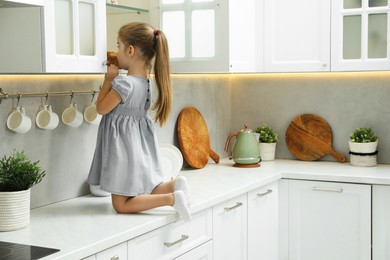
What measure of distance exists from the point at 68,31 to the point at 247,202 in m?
1.37

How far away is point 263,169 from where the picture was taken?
379 cm

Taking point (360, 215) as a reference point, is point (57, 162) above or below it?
above

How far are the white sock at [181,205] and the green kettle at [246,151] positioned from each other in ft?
4.15

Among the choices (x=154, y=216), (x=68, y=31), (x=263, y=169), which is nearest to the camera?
(x=68, y=31)

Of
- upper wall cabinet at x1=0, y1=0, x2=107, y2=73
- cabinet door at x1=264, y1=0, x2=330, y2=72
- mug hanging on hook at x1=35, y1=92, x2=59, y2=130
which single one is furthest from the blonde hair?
cabinet door at x1=264, y1=0, x2=330, y2=72

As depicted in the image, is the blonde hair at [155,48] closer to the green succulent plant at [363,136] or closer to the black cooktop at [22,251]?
the black cooktop at [22,251]

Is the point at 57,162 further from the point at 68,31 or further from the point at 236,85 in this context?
the point at 236,85

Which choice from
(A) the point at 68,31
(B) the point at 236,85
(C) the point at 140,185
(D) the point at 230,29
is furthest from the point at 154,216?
(B) the point at 236,85

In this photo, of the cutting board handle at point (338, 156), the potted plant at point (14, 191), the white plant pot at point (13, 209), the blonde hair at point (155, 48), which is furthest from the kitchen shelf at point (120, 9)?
the cutting board handle at point (338, 156)

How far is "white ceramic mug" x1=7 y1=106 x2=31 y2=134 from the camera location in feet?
8.27

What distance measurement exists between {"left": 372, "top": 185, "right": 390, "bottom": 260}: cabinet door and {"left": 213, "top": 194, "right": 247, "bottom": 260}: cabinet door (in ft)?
2.28

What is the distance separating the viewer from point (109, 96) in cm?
262

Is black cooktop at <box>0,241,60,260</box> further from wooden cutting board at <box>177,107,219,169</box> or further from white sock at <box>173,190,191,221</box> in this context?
wooden cutting board at <box>177,107,219,169</box>

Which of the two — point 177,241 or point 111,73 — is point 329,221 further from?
point 111,73
